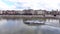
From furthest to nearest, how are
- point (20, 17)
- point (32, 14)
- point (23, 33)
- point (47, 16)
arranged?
point (20, 17), point (32, 14), point (47, 16), point (23, 33)

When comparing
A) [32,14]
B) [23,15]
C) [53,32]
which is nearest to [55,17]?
[32,14]

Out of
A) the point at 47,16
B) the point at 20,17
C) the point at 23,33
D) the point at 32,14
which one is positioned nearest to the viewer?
the point at 23,33

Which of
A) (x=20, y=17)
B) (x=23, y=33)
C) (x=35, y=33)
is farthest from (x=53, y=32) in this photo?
(x=20, y=17)

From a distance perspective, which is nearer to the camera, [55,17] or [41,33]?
[41,33]

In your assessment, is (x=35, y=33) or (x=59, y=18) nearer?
(x=35, y=33)

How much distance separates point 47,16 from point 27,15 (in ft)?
5.86

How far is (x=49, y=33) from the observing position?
5855mm

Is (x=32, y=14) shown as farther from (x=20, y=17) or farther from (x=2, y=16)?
(x=2, y=16)

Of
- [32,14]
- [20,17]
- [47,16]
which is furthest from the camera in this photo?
[20,17]

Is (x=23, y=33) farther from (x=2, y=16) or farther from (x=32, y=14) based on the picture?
(x=2, y=16)

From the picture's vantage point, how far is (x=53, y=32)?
6016mm

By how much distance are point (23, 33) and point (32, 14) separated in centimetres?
553

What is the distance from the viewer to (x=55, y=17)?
34.8ft

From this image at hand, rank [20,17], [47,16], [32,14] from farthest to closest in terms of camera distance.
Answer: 1. [20,17]
2. [32,14]
3. [47,16]
